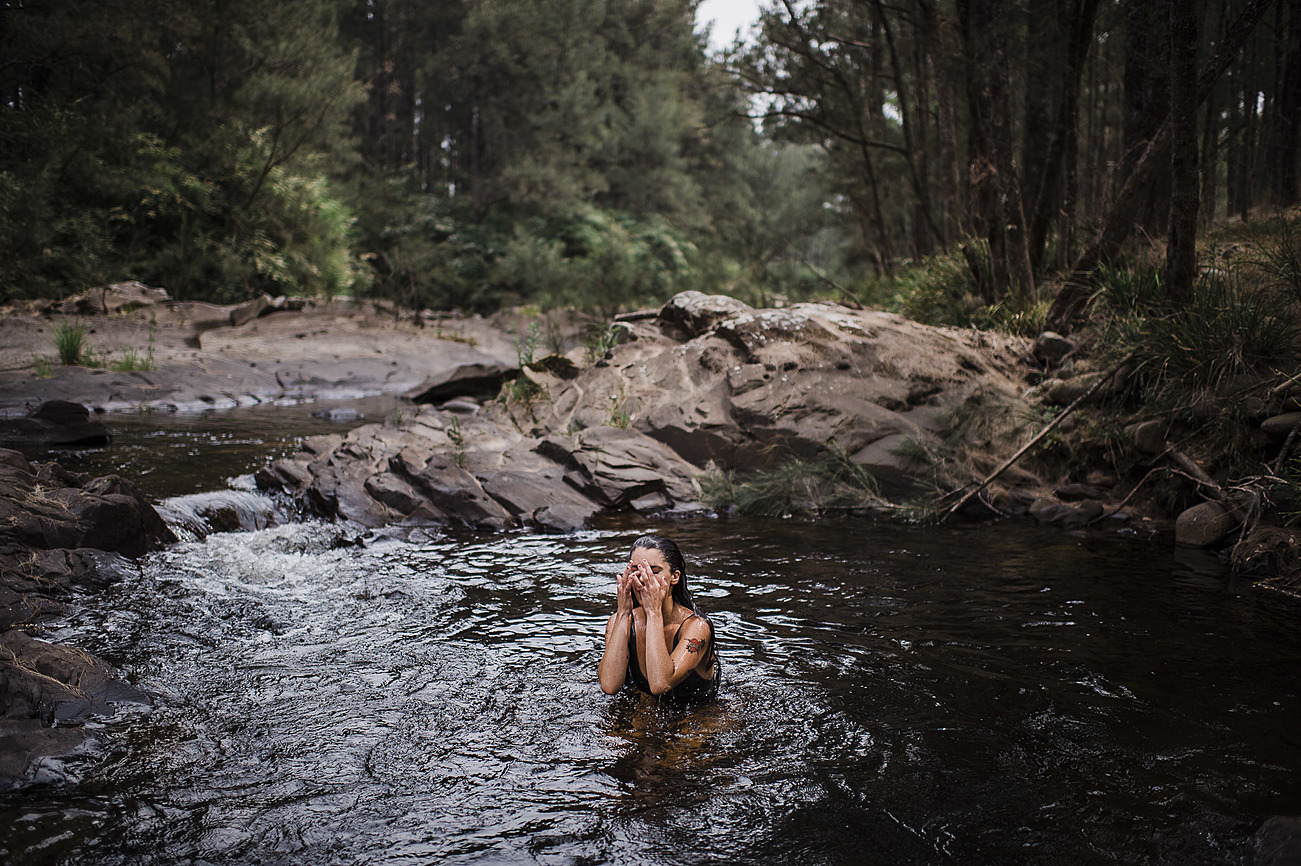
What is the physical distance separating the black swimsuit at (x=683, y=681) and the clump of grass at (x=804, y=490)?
4.71 meters

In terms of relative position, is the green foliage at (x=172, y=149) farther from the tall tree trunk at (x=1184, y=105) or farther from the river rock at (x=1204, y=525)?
the river rock at (x=1204, y=525)

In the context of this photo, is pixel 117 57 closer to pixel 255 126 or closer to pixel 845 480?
pixel 255 126

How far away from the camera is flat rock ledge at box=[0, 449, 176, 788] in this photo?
3939 millimetres

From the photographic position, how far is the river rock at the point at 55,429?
10836mm

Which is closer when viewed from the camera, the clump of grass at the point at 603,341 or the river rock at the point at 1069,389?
the river rock at the point at 1069,389

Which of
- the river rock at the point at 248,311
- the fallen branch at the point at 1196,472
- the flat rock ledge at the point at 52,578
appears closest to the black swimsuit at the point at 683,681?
the flat rock ledge at the point at 52,578

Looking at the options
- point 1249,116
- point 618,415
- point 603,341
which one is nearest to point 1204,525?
point 618,415

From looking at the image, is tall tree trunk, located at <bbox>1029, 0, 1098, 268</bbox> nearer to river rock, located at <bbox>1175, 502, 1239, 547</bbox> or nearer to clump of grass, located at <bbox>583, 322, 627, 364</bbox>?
river rock, located at <bbox>1175, 502, 1239, 547</bbox>

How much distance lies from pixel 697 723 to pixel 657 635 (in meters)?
0.45

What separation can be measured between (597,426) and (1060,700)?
23.4ft

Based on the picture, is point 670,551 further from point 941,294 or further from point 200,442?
point 941,294

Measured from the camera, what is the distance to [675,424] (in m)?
10.6

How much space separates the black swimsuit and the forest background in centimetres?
642

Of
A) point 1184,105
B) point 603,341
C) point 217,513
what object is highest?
point 1184,105
